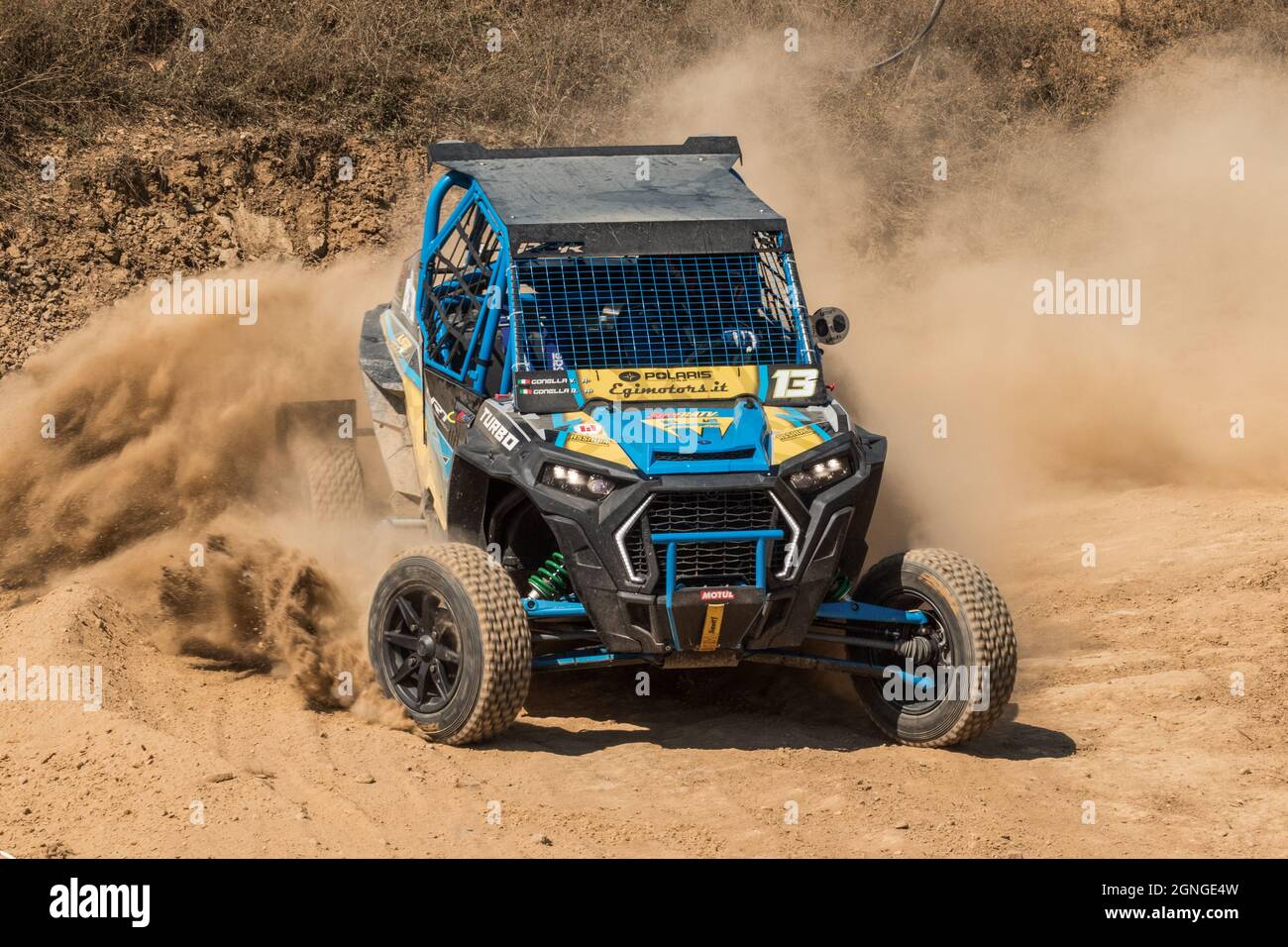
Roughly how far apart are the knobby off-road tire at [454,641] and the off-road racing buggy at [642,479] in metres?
0.01

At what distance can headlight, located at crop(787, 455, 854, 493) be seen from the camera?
7.23 meters

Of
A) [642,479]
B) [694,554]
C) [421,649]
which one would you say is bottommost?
[421,649]

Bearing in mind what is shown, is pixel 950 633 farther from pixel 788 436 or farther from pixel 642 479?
pixel 642 479

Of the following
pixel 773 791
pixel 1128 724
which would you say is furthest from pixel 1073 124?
pixel 773 791

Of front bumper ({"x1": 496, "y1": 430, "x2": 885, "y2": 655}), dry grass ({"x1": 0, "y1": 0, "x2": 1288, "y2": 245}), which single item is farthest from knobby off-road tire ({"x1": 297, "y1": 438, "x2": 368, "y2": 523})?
dry grass ({"x1": 0, "y1": 0, "x2": 1288, "y2": 245})

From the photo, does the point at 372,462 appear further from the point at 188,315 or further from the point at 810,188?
the point at 810,188

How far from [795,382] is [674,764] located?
197cm

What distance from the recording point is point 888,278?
15.4 metres

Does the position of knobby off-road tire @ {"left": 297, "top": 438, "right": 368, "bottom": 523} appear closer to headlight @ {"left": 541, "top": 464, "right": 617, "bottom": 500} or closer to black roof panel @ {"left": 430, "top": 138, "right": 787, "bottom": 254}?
black roof panel @ {"left": 430, "top": 138, "right": 787, "bottom": 254}

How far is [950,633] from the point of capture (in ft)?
24.3

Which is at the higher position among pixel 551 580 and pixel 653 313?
pixel 653 313

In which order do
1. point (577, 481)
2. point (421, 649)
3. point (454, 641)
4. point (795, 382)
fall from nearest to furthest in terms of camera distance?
point (577, 481), point (454, 641), point (421, 649), point (795, 382)

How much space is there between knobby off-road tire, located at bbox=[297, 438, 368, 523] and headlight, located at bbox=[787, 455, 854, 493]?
375 cm

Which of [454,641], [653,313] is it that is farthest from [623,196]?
[454,641]
